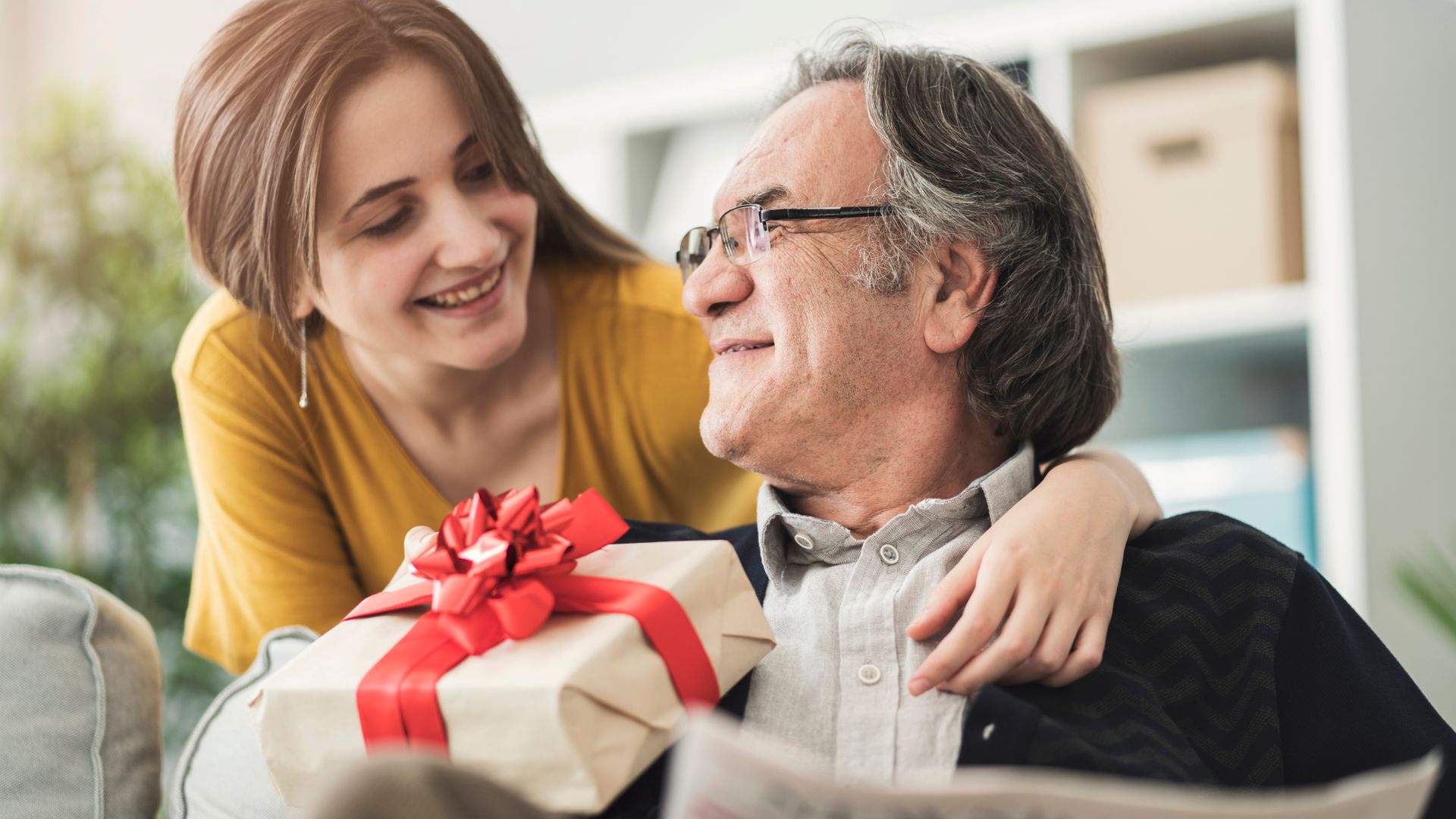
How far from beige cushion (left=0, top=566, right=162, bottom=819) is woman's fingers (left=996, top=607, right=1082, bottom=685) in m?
0.86

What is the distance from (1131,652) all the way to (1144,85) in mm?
1542

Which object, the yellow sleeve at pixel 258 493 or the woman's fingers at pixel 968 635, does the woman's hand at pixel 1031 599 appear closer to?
the woman's fingers at pixel 968 635

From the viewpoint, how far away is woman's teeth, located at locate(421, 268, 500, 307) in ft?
5.14

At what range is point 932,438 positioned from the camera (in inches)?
54.3

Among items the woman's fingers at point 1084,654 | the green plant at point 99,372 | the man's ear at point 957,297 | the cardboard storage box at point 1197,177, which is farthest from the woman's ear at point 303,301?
the green plant at point 99,372

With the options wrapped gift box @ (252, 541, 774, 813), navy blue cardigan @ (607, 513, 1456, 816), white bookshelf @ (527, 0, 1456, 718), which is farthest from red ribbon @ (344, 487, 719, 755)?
white bookshelf @ (527, 0, 1456, 718)

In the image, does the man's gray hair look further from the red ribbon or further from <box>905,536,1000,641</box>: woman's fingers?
the red ribbon

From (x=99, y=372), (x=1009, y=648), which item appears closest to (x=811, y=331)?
(x=1009, y=648)

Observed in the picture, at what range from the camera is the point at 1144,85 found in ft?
7.93

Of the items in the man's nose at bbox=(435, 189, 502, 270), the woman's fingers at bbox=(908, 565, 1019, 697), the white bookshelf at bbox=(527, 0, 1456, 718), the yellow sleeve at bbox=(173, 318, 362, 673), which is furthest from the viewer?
the white bookshelf at bbox=(527, 0, 1456, 718)

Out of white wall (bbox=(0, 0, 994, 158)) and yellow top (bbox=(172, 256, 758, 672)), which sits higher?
white wall (bbox=(0, 0, 994, 158))

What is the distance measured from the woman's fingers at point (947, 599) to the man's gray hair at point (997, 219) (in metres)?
0.32

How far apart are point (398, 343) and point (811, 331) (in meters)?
0.54

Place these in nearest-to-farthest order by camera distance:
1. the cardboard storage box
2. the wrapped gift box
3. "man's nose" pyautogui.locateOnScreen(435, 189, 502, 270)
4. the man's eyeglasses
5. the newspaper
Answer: the newspaper, the wrapped gift box, the man's eyeglasses, "man's nose" pyautogui.locateOnScreen(435, 189, 502, 270), the cardboard storage box
